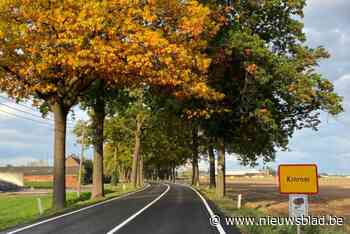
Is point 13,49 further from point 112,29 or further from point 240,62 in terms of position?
point 240,62

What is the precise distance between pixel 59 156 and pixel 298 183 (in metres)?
17.7

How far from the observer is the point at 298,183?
11867mm

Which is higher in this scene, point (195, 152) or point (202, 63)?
point (202, 63)

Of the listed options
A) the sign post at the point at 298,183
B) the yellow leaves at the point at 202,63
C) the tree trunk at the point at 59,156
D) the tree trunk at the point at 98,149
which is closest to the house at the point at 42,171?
the tree trunk at the point at 98,149

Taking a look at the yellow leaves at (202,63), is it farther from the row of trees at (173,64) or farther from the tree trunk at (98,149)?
the tree trunk at (98,149)

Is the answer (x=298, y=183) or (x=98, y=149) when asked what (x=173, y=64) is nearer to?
(x=298, y=183)

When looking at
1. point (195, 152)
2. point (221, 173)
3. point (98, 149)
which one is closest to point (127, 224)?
point (98, 149)

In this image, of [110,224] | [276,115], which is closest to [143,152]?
[276,115]

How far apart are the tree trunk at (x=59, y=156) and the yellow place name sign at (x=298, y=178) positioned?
1700 cm

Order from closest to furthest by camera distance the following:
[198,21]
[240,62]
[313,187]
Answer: [313,187]
[198,21]
[240,62]

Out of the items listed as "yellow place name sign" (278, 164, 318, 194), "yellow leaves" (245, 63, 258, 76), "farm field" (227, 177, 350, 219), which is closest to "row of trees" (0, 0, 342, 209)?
"yellow leaves" (245, 63, 258, 76)

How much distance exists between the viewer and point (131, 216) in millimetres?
20328

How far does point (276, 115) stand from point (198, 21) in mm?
10489

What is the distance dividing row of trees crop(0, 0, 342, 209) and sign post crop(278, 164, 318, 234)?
1179 centimetres
